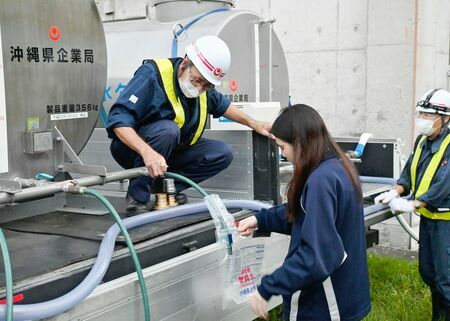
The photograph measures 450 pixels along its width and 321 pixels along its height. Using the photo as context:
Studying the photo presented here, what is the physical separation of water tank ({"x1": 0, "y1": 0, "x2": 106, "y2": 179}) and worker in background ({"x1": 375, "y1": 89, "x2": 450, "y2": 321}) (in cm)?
188

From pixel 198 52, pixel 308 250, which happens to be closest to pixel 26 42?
pixel 198 52

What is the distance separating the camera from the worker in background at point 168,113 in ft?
9.97

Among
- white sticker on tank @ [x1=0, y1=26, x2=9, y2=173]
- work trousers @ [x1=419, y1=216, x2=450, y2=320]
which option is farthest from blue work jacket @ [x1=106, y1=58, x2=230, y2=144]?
work trousers @ [x1=419, y1=216, x2=450, y2=320]

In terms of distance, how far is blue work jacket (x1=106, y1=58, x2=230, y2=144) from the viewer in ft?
9.93

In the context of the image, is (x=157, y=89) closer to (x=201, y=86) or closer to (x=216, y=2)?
(x=201, y=86)

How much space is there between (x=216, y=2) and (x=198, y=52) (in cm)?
145

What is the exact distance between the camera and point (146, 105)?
10.2 ft

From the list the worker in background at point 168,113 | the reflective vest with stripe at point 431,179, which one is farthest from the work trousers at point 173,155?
the reflective vest with stripe at point 431,179

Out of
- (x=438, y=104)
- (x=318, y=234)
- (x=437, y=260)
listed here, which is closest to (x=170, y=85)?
(x=318, y=234)

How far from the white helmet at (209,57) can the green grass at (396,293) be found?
160 cm

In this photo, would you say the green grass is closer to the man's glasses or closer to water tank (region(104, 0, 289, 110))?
Answer: the man's glasses

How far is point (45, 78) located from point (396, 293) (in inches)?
114

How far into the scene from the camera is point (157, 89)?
312 centimetres

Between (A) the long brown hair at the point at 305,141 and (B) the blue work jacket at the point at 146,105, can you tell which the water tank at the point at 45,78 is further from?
(A) the long brown hair at the point at 305,141
